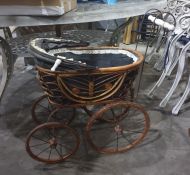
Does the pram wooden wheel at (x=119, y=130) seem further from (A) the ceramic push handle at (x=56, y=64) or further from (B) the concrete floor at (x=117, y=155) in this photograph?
(A) the ceramic push handle at (x=56, y=64)

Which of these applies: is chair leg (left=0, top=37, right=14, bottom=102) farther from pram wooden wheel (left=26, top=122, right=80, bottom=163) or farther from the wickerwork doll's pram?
pram wooden wheel (left=26, top=122, right=80, bottom=163)

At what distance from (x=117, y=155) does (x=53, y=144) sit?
0.41 m

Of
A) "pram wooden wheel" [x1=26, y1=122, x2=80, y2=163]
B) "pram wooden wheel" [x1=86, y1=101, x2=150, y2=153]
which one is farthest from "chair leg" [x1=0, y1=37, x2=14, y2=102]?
"pram wooden wheel" [x1=86, y1=101, x2=150, y2=153]

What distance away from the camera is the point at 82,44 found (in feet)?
5.82

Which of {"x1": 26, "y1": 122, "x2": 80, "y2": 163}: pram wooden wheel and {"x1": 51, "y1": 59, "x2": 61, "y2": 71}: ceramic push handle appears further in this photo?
{"x1": 26, "y1": 122, "x2": 80, "y2": 163}: pram wooden wheel

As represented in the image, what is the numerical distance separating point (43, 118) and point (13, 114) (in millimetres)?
272

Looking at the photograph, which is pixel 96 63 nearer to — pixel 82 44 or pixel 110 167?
pixel 82 44

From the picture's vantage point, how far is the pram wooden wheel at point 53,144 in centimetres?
158

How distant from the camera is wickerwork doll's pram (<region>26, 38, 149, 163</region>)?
1438 millimetres

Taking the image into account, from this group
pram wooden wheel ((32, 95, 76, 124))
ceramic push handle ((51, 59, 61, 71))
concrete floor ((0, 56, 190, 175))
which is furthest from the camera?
pram wooden wheel ((32, 95, 76, 124))

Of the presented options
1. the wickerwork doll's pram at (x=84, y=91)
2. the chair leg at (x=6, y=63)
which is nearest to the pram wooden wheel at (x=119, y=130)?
the wickerwork doll's pram at (x=84, y=91)

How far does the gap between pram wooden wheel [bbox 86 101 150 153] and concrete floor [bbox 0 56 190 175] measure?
0.06 meters

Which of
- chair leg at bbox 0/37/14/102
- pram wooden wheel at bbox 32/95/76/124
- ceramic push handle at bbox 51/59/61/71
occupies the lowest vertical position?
pram wooden wheel at bbox 32/95/76/124

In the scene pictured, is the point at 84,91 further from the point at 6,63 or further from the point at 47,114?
the point at 6,63
